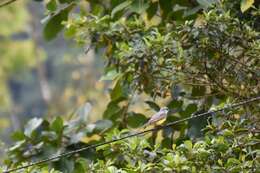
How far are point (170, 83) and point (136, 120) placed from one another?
44cm

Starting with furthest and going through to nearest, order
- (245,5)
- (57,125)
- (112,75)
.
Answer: (57,125)
(112,75)
(245,5)

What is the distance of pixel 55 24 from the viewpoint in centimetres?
267

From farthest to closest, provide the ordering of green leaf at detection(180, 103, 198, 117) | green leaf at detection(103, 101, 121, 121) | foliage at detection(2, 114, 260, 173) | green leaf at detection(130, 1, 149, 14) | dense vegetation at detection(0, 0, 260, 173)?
1. green leaf at detection(103, 101, 121, 121)
2. green leaf at detection(180, 103, 198, 117)
3. green leaf at detection(130, 1, 149, 14)
4. dense vegetation at detection(0, 0, 260, 173)
5. foliage at detection(2, 114, 260, 173)

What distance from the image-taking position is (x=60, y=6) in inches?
104

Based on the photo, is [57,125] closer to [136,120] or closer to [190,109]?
[136,120]

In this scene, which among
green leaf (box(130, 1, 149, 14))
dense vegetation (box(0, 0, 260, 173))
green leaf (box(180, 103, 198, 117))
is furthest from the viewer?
green leaf (box(180, 103, 198, 117))

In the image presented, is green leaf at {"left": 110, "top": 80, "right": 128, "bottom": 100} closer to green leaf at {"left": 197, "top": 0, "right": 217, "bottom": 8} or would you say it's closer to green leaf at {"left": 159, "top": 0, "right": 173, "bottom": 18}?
green leaf at {"left": 159, "top": 0, "right": 173, "bottom": 18}

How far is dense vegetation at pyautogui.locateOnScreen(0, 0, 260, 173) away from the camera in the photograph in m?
1.87

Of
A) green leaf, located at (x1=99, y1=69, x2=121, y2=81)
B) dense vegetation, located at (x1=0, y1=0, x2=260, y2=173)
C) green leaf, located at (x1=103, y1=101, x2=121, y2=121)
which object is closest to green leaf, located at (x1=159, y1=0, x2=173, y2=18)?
dense vegetation, located at (x1=0, y1=0, x2=260, y2=173)


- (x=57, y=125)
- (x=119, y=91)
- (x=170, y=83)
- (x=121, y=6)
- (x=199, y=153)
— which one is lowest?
(x=199, y=153)

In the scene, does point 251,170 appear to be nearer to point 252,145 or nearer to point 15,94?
point 252,145

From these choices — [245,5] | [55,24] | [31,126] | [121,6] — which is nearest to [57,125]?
[31,126]

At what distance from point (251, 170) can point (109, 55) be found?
0.81 metres

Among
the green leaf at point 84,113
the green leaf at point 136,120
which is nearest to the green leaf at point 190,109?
the green leaf at point 136,120
